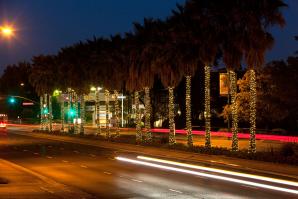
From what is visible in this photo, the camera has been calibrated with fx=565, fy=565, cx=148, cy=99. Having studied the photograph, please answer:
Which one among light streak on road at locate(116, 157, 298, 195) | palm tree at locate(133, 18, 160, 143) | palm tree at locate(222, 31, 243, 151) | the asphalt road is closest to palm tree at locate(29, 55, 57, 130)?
palm tree at locate(133, 18, 160, 143)

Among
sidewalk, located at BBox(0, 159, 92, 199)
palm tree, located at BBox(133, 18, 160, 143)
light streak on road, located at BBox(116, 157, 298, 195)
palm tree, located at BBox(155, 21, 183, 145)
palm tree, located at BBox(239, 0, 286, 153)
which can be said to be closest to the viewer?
sidewalk, located at BBox(0, 159, 92, 199)

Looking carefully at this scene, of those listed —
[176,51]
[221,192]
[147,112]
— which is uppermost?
[176,51]

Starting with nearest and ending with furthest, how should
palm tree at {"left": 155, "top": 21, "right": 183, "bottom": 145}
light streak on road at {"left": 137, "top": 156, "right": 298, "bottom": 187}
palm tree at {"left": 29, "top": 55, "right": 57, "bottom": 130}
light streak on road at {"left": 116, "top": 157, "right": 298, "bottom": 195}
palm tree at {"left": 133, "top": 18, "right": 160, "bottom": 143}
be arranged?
light streak on road at {"left": 116, "top": 157, "right": 298, "bottom": 195}, light streak on road at {"left": 137, "top": 156, "right": 298, "bottom": 187}, palm tree at {"left": 155, "top": 21, "right": 183, "bottom": 145}, palm tree at {"left": 133, "top": 18, "right": 160, "bottom": 143}, palm tree at {"left": 29, "top": 55, "right": 57, "bottom": 130}

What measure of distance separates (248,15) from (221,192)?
16.7 m

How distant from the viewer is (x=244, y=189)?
18828 mm

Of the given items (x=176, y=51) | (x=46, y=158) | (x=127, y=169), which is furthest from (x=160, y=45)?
(x=127, y=169)

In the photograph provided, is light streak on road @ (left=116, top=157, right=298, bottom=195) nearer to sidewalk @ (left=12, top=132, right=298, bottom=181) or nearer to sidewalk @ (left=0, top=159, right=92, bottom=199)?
sidewalk @ (left=12, top=132, right=298, bottom=181)

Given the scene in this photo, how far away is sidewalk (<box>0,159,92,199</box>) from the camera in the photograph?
16156 mm

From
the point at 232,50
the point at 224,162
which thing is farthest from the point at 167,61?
the point at 224,162

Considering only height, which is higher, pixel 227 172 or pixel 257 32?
pixel 257 32

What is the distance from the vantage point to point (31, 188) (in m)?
17.8

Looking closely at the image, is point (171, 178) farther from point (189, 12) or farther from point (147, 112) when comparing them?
point (147, 112)

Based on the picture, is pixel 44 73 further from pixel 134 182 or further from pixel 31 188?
pixel 31 188

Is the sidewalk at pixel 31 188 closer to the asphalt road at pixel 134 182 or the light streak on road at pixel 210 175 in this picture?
the asphalt road at pixel 134 182
